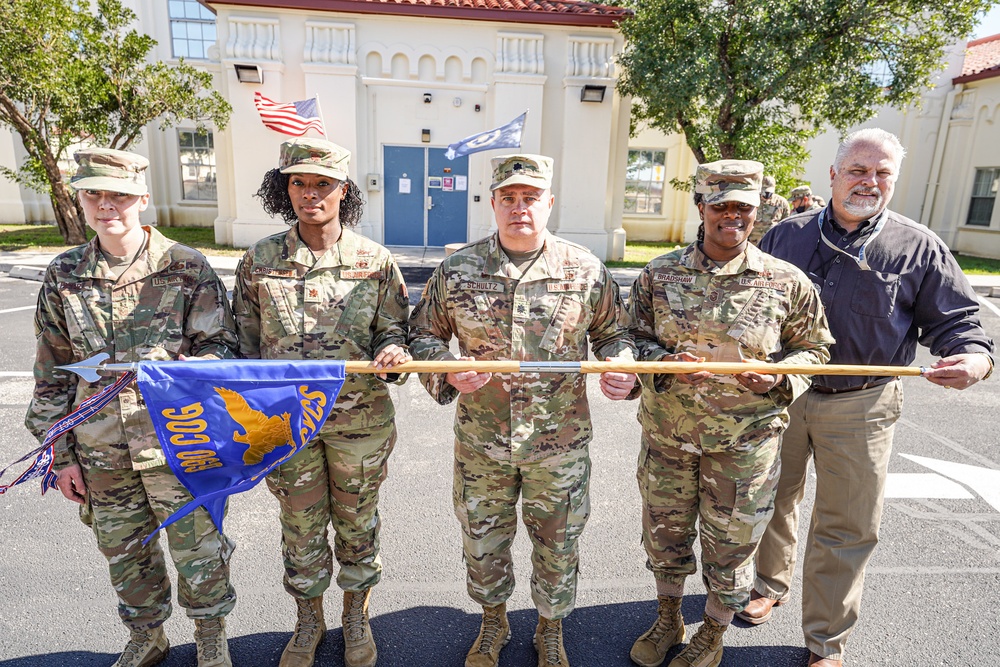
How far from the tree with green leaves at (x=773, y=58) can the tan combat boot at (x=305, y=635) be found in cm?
1110

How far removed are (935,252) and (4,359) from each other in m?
8.22

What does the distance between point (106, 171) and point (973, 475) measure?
5761 millimetres

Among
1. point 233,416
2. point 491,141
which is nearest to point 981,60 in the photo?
point 491,141

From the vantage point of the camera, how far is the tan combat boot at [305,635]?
271 cm

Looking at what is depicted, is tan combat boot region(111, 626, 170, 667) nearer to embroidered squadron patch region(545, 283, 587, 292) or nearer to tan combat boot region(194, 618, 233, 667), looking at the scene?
tan combat boot region(194, 618, 233, 667)

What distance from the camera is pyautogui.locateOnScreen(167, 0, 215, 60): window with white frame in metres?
17.5

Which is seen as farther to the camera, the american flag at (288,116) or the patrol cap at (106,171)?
the american flag at (288,116)

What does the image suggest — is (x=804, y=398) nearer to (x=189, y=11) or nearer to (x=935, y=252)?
(x=935, y=252)

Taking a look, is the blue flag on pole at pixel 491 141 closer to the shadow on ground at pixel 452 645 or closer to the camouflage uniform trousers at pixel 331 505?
the camouflage uniform trousers at pixel 331 505

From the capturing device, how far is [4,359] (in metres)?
6.61

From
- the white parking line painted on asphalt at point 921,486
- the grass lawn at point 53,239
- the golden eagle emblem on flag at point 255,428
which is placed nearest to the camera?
the golden eagle emblem on flag at point 255,428

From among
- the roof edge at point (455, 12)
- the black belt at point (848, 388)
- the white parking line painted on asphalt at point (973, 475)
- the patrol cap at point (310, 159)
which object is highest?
the roof edge at point (455, 12)

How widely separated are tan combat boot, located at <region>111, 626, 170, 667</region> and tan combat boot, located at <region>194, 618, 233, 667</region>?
0.21m

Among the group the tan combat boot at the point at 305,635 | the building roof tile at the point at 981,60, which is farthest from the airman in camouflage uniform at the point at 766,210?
the building roof tile at the point at 981,60
